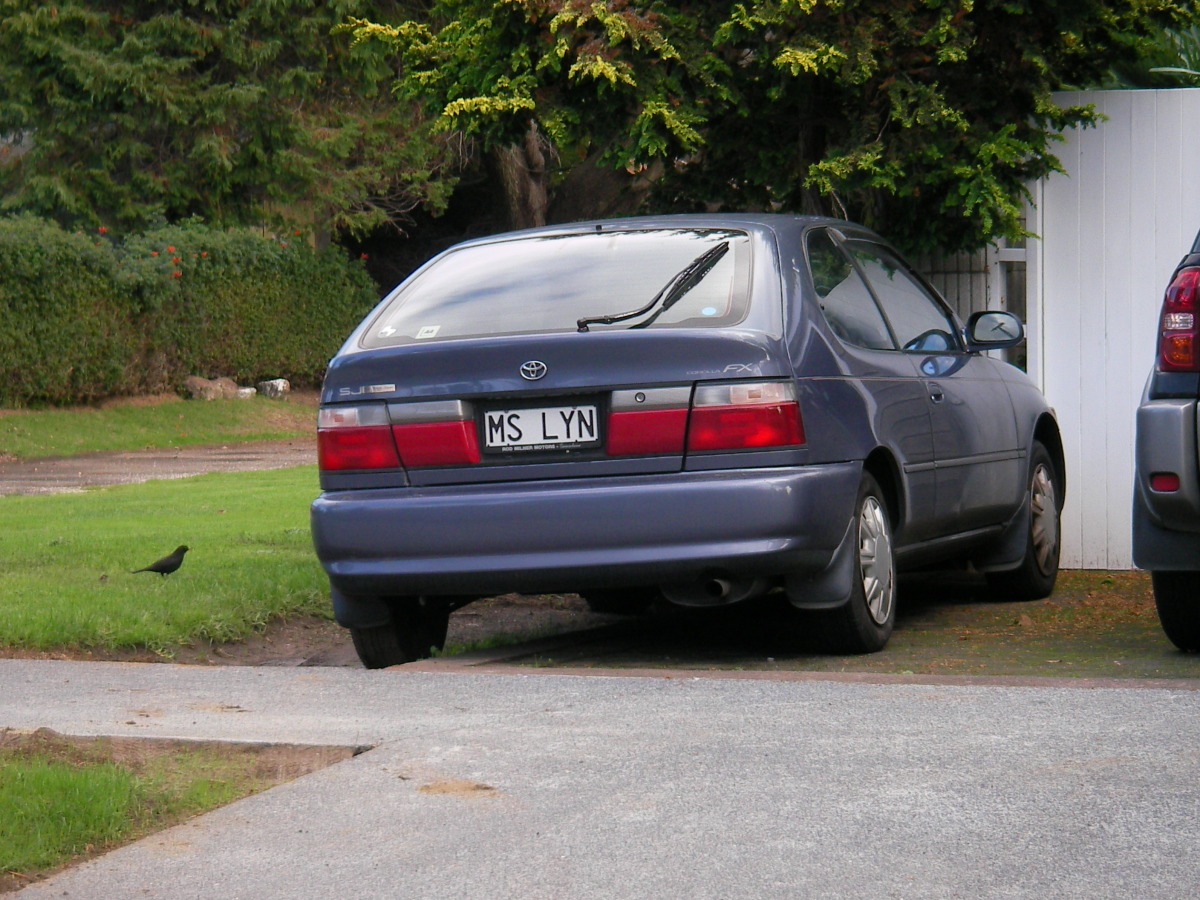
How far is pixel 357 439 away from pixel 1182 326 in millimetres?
2822

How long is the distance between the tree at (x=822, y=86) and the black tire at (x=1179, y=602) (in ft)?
9.40

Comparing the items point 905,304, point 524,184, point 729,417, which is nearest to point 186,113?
point 524,184

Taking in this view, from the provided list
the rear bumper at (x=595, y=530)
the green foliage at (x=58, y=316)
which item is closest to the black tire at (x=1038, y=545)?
the rear bumper at (x=595, y=530)

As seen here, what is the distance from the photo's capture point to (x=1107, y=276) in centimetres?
920

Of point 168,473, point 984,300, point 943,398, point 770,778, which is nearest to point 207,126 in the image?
point 168,473

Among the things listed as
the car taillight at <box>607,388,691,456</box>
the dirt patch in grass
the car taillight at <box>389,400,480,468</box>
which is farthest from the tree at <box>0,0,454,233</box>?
the dirt patch in grass

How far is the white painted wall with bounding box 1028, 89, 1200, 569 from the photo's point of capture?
9.08m

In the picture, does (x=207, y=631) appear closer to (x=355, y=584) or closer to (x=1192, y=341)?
(x=355, y=584)

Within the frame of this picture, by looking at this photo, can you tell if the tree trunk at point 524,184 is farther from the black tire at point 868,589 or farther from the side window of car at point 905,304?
the black tire at point 868,589

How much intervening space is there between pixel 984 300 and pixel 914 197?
74cm

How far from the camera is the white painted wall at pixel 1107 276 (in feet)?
29.8

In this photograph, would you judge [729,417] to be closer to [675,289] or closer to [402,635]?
[675,289]

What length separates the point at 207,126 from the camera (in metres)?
28.7

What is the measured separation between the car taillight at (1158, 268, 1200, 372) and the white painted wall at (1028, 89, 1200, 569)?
10.8 feet
